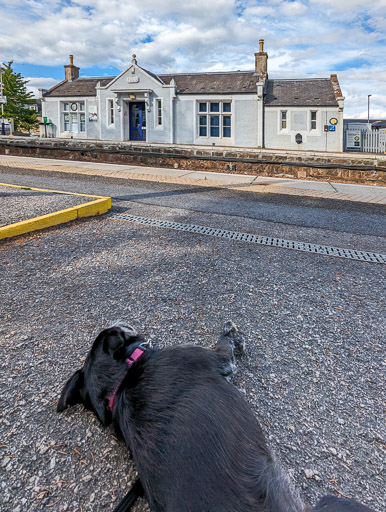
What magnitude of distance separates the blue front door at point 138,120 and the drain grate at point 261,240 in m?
25.8

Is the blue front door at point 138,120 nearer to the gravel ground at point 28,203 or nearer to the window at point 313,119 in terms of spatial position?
the window at point 313,119

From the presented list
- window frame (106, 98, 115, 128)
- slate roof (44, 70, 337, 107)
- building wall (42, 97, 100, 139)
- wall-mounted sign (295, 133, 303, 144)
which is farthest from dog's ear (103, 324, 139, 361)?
building wall (42, 97, 100, 139)

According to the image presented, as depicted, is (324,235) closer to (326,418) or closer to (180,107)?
(326,418)

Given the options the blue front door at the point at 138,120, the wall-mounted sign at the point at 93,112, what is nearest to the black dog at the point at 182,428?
the blue front door at the point at 138,120

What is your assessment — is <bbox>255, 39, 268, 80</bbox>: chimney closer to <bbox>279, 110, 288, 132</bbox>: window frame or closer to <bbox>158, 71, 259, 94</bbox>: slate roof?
<bbox>158, 71, 259, 94</bbox>: slate roof

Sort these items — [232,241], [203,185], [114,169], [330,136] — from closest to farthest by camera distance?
[232,241] → [203,185] → [114,169] → [330,136]

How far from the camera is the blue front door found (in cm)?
2933

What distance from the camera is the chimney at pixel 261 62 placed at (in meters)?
27.9

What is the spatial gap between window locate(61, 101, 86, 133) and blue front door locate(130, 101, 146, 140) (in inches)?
172

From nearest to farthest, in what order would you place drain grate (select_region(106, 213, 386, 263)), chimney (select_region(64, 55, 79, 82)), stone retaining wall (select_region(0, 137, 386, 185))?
drain grate (select_region(106, 213, 386, 263)), stone retaining wall (select_region(0, 137, 386, 185)), chimney (select_region(64, 55, 79, 82))

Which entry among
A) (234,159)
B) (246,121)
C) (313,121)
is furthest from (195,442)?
(313,121)

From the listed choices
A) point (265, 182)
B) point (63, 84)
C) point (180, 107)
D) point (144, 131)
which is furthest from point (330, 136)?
point (63, 84)

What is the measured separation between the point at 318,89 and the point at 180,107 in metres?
10.2

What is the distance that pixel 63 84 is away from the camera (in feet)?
107
